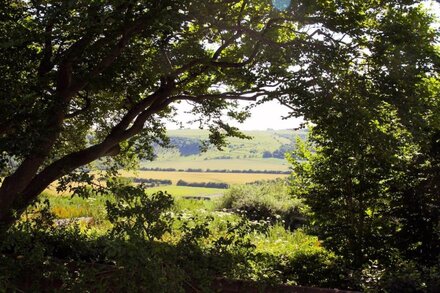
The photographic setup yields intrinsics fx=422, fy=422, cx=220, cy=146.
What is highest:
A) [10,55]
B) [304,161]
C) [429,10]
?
[429,10]

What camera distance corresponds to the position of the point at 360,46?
266 inches

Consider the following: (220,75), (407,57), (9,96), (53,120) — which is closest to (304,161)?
(220,75)

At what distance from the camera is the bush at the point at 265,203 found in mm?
17672

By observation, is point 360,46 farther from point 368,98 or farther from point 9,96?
point 9,96

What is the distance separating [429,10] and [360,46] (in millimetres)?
1841

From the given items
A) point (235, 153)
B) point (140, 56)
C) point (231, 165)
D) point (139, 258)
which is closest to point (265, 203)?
point (140, 56)

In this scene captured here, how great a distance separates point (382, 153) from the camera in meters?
6.44

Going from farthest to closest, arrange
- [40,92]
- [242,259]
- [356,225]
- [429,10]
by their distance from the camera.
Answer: [356,225], [429,10], [40,92], [242,259]

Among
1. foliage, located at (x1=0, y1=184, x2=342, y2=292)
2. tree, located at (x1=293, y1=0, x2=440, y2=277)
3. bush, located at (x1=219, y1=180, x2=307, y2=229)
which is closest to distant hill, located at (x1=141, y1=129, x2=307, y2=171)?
bush, located at (x1=219, y1=180, x2=307, y2=229)

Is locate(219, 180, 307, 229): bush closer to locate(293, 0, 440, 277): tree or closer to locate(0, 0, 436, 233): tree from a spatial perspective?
locate(293, 0, 440, 277): tree

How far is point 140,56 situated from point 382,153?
451 cm

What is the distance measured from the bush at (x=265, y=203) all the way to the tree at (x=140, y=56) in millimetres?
9606

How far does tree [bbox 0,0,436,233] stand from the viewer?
5.37 meters

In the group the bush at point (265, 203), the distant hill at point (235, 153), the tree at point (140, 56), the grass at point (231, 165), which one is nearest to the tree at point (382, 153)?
the tree at point (140, 56)
